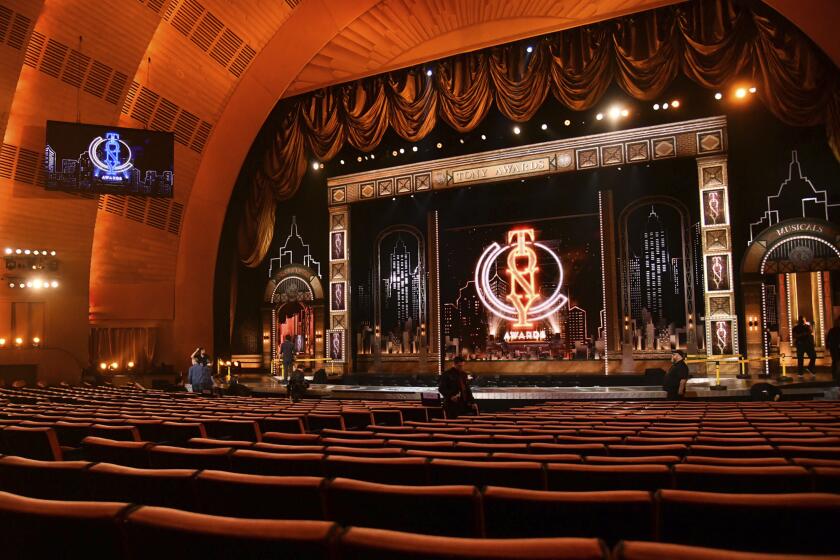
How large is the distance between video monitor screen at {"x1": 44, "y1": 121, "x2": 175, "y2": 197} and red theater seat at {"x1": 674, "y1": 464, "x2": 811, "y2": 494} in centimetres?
1324

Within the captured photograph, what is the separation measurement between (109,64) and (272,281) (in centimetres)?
761

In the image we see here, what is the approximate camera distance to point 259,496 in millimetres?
1878

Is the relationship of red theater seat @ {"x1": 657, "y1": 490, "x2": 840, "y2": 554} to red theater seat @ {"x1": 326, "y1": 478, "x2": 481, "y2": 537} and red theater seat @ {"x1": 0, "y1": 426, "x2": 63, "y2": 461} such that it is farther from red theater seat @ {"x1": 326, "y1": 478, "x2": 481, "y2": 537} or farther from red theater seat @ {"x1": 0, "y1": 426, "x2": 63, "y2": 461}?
red theater seat @ {"x1": 0, "y1": 426, "x2": 63, "y2": 461}

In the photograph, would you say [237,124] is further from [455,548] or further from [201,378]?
[455,548]

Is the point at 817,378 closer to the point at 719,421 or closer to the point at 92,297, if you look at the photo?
the point at 719,421

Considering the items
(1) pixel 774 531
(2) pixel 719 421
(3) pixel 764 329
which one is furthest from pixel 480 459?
(3) pixel 764 329

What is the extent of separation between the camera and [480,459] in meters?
2.56

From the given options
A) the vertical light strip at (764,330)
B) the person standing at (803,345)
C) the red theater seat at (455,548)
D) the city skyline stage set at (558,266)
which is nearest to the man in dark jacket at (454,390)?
the red theater seat at (455,548)

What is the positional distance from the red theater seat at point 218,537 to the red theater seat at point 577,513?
1.87ft

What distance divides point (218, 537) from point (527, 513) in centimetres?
78

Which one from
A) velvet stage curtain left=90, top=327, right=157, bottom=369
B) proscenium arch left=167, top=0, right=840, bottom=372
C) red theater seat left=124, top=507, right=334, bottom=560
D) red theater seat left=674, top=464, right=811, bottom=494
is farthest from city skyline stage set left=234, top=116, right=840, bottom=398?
red theater seat left=124, top=507, right=334, bottom=560

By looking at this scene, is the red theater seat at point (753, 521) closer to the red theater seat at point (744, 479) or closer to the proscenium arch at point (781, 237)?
the red theater seat at point (744, 479)

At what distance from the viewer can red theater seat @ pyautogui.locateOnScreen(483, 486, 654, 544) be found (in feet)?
5.13

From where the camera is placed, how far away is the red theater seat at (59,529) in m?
1.43
